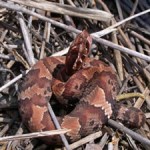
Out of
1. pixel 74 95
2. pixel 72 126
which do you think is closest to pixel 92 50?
pixel 74 95

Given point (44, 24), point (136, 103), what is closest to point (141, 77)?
point (136, 103)

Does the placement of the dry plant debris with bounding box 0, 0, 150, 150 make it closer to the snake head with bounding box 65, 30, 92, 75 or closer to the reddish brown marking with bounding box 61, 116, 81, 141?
the reddish brown marking with bounding box 61, 116, 81, 141

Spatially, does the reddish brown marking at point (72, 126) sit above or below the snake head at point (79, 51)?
below

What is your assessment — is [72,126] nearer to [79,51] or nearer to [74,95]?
[74,95]

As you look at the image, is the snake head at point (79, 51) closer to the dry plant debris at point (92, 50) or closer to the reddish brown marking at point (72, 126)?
the dry plant debris at point (92, 50)

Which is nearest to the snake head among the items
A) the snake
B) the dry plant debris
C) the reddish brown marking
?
the snake

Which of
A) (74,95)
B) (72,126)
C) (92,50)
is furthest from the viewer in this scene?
(92,50)

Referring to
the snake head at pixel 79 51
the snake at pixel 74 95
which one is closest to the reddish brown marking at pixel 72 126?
the snake at pixel 74 95
